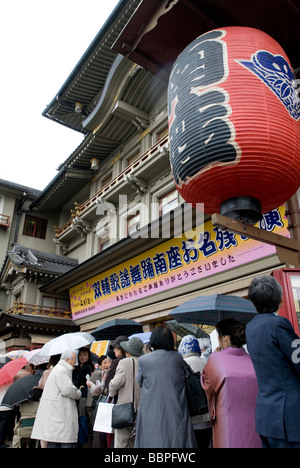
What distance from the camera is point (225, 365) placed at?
2994 mm

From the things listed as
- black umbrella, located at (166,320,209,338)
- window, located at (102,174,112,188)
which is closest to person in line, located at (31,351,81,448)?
black umbrella, located at (166,320,209,338)

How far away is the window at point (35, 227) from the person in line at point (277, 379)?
20.5 metres

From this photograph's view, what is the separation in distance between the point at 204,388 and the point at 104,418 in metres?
1.96

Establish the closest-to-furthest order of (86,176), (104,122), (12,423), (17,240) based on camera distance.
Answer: (12,423) → (104,122) → (86,176) → (17,240)

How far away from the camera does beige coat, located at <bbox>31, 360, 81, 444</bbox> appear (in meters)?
4.51

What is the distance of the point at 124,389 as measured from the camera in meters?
4.29

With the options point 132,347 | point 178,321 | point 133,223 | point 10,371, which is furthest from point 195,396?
point 133,223

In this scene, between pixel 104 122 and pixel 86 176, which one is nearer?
pixel 104 122

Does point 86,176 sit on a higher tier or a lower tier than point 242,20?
higher

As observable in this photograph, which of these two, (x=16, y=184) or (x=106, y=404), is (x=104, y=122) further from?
(x=106, y=404)

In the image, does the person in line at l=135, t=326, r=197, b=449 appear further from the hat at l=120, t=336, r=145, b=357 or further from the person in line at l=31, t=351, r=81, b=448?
the person in line at l=31, t=351, r=81, b=448

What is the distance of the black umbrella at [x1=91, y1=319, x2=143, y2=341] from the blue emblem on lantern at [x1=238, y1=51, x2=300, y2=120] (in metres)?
6.47
